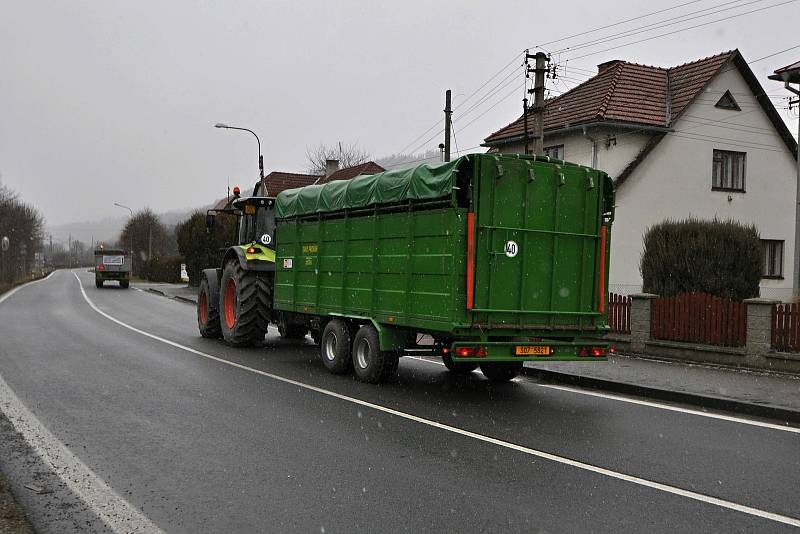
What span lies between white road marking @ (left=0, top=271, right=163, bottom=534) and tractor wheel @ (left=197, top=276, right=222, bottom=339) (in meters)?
8.13

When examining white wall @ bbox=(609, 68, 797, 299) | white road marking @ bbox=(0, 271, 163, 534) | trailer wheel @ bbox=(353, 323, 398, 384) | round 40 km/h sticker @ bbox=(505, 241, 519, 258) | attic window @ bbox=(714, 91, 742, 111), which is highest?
attic window @ bbox=(714, 91, 742, 111)

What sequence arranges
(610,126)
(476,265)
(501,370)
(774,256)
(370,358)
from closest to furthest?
(476,265) → (370,358) → (501,370) → (610,126) → (774,256)

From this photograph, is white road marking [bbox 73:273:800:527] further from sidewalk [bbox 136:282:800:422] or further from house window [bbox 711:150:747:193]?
house window [bbox 711:150:747:193]

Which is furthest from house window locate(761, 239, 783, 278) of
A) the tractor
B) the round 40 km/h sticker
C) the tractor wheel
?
the round 40 km/h sticker

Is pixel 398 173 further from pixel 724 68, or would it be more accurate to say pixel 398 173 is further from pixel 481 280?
pixel 724 68

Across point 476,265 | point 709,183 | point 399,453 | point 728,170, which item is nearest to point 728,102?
point 728,170

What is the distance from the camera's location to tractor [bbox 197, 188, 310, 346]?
1451cm

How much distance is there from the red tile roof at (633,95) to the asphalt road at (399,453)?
624 inches

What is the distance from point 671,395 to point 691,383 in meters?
0.87

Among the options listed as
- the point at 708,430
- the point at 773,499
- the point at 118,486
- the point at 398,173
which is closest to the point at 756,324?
the point at 708,430

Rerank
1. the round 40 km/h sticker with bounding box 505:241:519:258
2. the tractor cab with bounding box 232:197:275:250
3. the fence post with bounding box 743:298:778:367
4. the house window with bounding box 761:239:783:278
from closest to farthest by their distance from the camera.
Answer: the round 40 km/h sticker with bounding box 505:241:519:258 < the fence post with bounding box 743:298:778:367 < the tractor cab with bounding box 232:197:275:250 < the house window with bounding box 761:239:783:278

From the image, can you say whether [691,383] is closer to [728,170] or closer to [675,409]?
[675,409]

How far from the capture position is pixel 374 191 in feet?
34.6

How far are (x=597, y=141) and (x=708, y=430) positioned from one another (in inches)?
703
